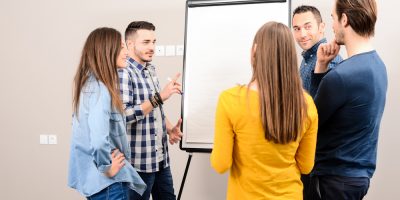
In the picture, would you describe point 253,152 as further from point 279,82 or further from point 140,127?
point 140,127

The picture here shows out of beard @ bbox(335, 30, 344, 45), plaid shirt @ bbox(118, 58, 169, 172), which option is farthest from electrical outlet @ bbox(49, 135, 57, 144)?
beard @ bbox(335, 30, 344, 45)

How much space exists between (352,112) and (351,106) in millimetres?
23

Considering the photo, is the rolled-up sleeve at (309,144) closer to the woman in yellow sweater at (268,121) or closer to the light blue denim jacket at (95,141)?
the woman in yellow sweater at (268,121)

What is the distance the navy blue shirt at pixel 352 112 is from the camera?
136 centimetres

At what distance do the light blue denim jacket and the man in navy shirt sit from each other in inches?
31.5

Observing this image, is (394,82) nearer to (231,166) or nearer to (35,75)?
(231,166)

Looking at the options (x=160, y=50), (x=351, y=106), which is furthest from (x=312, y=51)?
(x=160, y=50)

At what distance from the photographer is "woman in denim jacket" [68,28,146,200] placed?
143 centimetres

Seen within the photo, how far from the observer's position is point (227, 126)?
1291mm

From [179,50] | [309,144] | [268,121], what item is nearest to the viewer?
[268,121]

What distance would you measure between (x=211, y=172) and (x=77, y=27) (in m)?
1.63

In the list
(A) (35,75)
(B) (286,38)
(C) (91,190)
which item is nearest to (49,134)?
(A) (35,75)

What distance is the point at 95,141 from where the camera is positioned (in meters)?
1.41

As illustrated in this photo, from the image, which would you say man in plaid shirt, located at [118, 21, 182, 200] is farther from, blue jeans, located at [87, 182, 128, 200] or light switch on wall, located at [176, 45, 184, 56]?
light switch on wall, located at [176, 45, 184, 56]
